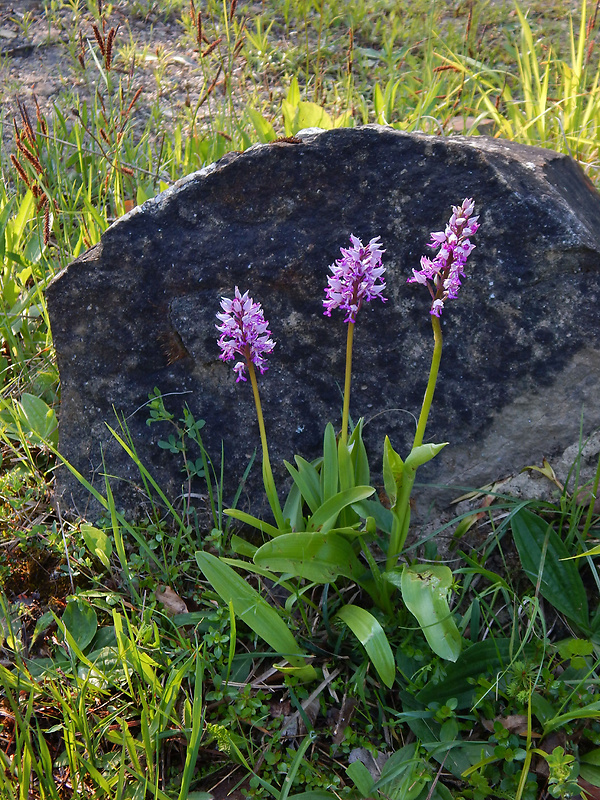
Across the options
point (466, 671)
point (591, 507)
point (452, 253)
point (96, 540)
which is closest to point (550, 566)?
point (591, 507)

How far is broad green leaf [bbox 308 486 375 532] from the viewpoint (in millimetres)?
1896

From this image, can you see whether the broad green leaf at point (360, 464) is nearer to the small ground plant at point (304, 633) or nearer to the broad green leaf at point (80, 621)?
the small ground plant at point (304, 633)

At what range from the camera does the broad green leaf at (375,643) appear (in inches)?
67.6

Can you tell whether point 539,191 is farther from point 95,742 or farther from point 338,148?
point 95,742

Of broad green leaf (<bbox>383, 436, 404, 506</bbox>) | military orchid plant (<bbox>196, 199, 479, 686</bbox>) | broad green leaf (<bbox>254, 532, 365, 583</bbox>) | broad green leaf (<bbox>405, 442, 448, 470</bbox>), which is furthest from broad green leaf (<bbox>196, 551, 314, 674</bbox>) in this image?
broad green leaf (<bbox>405, 442, 448, 470</bbox>)

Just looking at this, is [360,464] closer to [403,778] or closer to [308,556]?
[308,556]

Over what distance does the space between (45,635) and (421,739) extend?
129 centimetres

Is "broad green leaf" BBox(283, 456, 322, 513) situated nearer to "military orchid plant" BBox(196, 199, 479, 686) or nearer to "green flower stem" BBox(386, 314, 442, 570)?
"military orchid plant" BBox(196, 199, 479, 686)

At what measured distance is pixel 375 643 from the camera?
1.75 m

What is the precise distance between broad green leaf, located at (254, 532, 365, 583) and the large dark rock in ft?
1.61

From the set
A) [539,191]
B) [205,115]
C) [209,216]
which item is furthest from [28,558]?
[205,115]

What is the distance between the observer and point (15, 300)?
3.38m

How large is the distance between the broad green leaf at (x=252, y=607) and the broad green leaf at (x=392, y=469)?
19.5 inches

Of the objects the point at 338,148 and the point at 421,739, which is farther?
the point at 338,148
